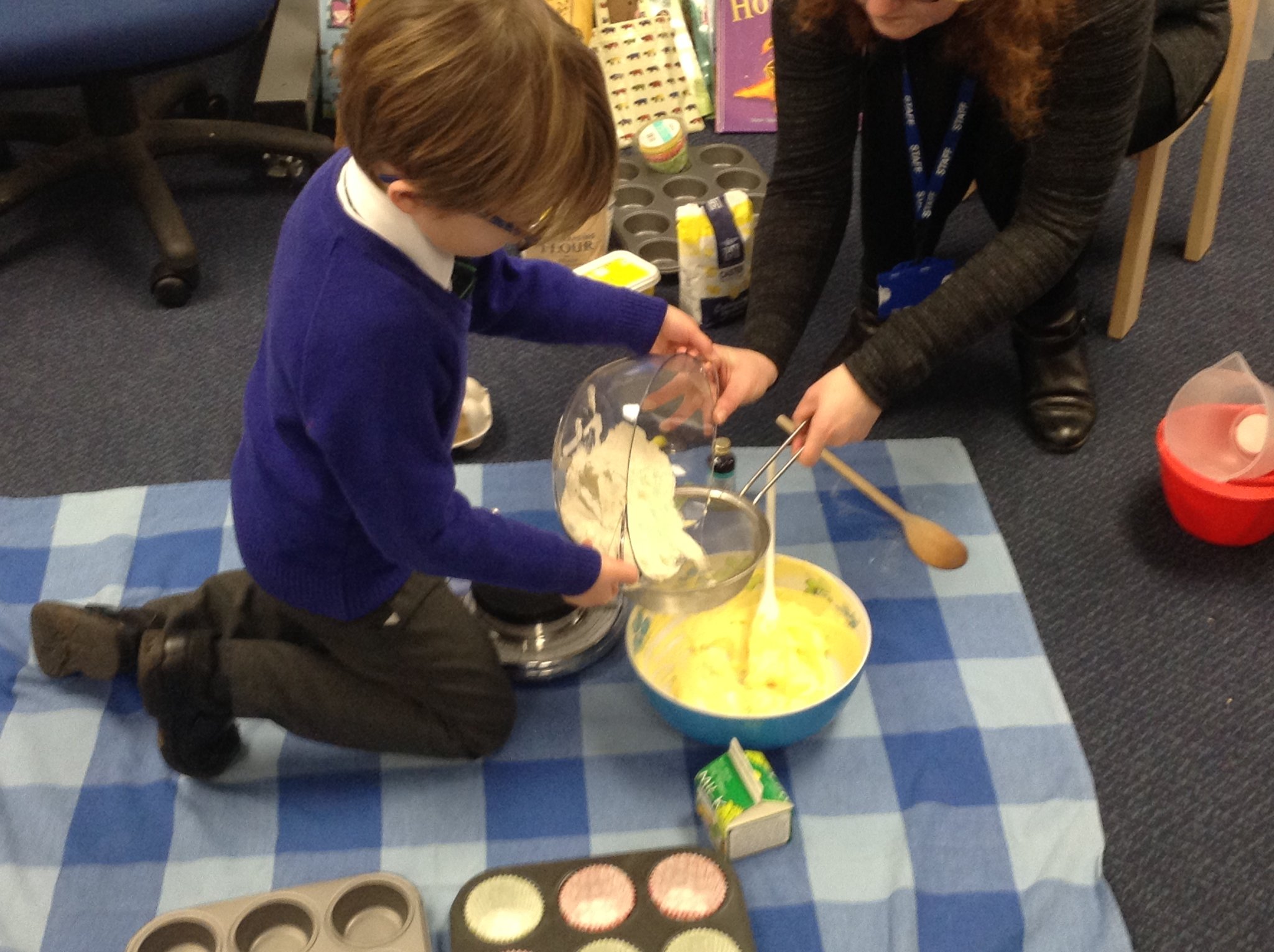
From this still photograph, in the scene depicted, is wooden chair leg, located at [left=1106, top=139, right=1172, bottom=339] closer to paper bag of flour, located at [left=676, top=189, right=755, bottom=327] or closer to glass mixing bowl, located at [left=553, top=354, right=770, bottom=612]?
paper bag of flour, located at [left=676, top=189, right=755, bottom=327]

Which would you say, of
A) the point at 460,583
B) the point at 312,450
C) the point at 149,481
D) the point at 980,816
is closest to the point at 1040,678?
the point at 980,816

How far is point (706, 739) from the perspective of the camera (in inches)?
40.1

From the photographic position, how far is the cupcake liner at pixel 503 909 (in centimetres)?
89

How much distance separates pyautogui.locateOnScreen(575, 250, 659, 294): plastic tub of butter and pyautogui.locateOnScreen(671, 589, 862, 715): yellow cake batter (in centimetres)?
59

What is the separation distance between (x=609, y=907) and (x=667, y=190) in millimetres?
1246

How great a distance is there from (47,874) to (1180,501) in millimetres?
1209

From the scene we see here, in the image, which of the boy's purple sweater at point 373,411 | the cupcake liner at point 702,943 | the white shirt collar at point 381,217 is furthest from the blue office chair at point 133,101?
the cupcake liner at point 702,943

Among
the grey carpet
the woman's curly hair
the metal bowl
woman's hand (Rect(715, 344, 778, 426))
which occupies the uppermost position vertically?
the woman's curly hair

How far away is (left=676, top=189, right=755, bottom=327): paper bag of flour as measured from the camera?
156 cm

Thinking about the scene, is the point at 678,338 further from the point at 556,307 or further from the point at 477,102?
the point at 477,102

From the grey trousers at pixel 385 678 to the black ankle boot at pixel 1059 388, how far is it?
783mm

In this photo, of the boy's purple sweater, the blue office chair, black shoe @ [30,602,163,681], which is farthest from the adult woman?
the blue office chair

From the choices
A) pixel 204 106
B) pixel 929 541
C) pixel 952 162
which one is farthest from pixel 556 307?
pixel 204 106

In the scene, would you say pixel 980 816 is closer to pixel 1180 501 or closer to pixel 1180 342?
pixel 1180 501
